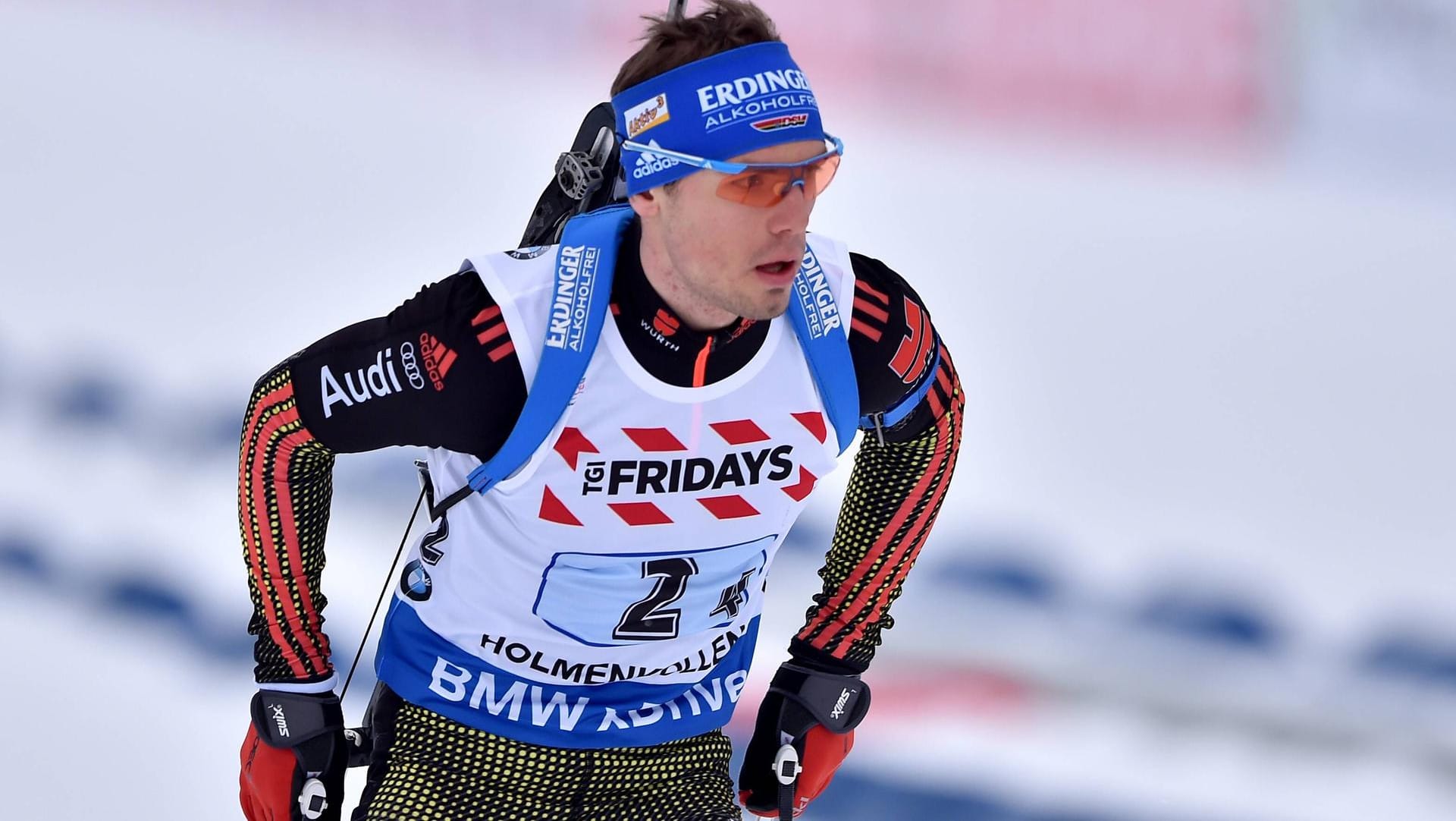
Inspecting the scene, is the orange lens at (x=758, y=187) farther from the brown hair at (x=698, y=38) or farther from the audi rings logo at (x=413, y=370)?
the audi rings logo at (x=413, y=370)

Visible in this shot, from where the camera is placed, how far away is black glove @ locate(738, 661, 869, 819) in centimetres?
295

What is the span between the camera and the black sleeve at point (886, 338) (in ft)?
8.62

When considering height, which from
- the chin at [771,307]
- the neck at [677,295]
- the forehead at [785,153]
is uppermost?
the forehead at [785,153]

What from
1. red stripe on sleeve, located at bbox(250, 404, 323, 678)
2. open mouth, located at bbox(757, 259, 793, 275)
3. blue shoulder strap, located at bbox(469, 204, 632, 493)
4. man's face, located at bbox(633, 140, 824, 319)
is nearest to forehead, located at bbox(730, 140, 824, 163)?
man's face, located at bbox(633, 140, 824, 319)

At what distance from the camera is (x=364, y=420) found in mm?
2395

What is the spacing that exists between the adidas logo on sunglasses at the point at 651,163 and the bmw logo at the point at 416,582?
2.46 ft

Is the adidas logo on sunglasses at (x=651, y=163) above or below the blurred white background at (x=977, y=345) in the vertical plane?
above

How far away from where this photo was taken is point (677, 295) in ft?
7.98

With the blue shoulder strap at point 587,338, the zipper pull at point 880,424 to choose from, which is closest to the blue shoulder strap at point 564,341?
the blue shoulder strap at point 587,338

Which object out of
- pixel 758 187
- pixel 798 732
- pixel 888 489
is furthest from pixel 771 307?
pixel 798 732

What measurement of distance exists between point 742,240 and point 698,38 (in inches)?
13.1

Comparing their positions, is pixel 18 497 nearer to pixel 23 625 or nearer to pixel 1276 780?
pixel 23 625

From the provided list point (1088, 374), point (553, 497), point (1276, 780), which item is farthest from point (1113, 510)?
point (553, 497)

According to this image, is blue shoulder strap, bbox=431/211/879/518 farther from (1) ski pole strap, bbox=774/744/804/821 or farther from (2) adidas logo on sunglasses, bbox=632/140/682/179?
(1) ski pole strap, bbox=774/744/804/821
